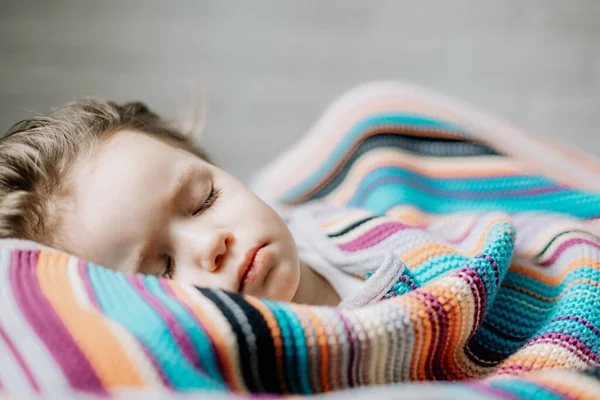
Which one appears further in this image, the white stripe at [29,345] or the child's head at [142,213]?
the child's head at [142,213]

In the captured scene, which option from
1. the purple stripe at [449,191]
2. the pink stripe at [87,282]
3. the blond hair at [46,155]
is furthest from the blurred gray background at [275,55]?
the pink stripe at [87,282]

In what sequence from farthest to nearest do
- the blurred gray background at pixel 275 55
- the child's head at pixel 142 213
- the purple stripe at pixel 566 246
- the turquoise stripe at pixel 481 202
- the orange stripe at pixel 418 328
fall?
the blurred gray background at pixel 275 55
the turquoise stripe at pixel 481 202
the purple stripe at pixel 566 246
the child's head at pixel 142 213
the orange stripe at pixel 418 328

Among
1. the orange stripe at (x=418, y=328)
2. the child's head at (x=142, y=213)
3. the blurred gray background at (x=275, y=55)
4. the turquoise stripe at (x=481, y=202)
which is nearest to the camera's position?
the orange stripe at (x=418, y=328)

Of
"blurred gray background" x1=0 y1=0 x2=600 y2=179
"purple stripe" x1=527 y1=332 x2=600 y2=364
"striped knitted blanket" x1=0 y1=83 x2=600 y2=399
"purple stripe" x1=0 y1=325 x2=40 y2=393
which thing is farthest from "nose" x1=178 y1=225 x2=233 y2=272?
"blurred gray background" x1=0 y1=0 x2=600 y2=179

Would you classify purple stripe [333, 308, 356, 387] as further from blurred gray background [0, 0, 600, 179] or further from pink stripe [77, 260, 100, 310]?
blurred gray background [0, 0, 600, 179]

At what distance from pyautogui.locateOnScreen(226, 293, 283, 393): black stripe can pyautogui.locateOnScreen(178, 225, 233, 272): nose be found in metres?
0.14

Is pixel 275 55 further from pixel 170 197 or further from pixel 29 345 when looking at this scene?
pixel 29 345

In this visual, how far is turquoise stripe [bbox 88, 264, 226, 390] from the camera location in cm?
45

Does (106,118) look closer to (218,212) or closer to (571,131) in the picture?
(218,212)

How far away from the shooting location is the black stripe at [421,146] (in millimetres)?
963

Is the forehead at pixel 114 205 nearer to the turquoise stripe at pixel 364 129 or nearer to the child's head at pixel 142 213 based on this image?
the child's head at pixel 142 213

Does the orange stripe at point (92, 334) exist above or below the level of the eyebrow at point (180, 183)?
below

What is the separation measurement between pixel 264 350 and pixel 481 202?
1.80 feet

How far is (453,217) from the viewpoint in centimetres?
92
